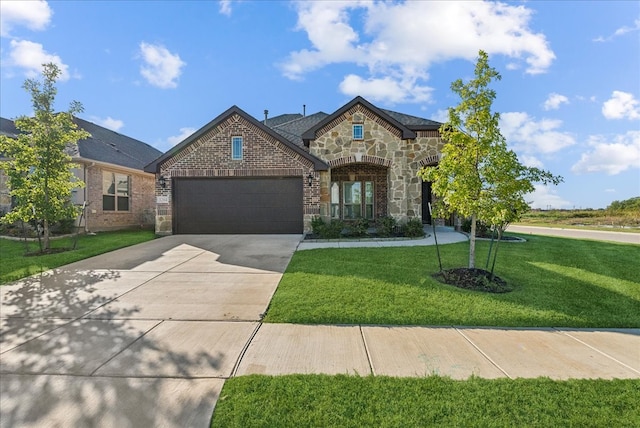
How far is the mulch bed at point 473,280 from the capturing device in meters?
6.16

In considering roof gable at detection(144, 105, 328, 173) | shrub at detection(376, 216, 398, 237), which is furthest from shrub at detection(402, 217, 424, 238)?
roof gable at detection(144, 105, 328, 173)

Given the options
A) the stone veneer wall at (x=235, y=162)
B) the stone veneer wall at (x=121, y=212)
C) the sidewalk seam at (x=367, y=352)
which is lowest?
the sidewalk seam at (x=367, y=352)

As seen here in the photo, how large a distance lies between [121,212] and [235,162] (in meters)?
7.49

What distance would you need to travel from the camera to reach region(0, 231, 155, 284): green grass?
24.9 feet

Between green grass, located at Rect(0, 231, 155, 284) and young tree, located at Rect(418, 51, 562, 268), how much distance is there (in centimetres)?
938

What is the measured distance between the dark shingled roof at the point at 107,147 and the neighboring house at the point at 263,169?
3.81m

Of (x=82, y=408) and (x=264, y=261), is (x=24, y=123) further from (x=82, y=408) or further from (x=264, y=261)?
(x=82, y=408)

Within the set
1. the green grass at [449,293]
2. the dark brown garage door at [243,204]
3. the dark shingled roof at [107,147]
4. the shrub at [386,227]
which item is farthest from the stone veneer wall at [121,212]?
the shrub at [386,227]

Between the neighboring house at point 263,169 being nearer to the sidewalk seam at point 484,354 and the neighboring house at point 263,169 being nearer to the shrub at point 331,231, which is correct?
the shrub at point 331,231

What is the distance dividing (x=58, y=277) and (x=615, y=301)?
10.9 meters

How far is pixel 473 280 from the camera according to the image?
21.2ft

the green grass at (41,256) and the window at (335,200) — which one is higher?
the window at (335,200)

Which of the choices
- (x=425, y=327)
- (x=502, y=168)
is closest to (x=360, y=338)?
(x=425, y=327)

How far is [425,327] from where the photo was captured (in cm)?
446
